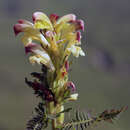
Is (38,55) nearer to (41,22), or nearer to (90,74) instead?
(41,22)

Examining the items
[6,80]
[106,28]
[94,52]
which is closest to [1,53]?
[6,80]

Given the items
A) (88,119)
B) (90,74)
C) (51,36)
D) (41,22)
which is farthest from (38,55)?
(90,74)

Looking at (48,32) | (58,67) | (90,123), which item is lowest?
(90,123)

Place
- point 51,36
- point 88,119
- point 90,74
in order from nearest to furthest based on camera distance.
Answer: point 88,119 → point 51,36 → point 90,74

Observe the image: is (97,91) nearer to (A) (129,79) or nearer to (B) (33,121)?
(A) (129,79)

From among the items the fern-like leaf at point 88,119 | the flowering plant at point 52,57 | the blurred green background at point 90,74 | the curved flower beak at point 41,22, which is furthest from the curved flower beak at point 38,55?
the blurred green background at point 90,74

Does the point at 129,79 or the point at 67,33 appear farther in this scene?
the point at 129,79

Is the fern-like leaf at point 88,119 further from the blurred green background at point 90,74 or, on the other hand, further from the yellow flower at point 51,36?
the blurred green background at point 90,74

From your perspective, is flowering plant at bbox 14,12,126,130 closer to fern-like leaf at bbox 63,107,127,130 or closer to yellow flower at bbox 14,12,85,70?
yellow flower at bbox 14,12,85,70

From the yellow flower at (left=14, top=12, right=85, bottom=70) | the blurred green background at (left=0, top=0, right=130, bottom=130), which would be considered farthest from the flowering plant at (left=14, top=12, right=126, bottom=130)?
the blurred green background at (left=0, top=0, right=130, bottom=130)
